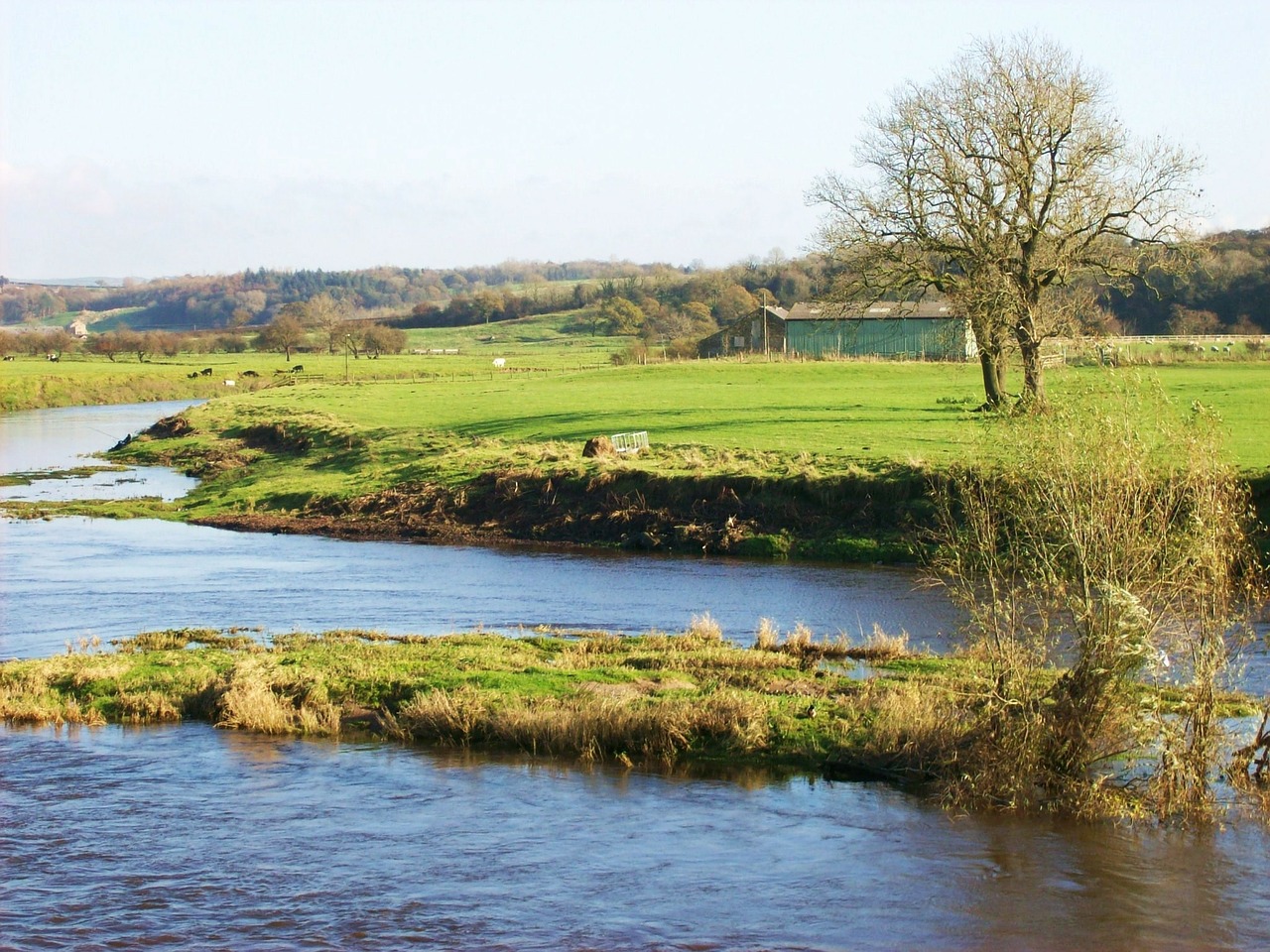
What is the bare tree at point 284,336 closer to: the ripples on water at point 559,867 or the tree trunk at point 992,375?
the tree trunk at point 992,375

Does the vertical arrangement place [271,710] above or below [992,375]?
below

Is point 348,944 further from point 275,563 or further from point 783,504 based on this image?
point 783,504

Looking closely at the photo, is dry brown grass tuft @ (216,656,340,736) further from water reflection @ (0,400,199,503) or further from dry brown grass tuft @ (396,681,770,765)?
water reflection @ (0,400,199,503)

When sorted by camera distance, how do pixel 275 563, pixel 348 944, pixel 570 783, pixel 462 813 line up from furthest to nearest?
pixel 275 563 < pixel 570 783 < pixel 462 813 < pixel 348 944

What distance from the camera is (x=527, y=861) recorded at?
45.0 ft

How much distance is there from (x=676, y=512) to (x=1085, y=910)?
85.6 ft

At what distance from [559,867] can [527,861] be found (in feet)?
1.23

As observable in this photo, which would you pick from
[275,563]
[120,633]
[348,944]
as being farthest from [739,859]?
[275,563]

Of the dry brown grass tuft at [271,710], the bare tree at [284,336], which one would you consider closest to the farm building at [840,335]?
the dry brown grass tuft at [271,710]

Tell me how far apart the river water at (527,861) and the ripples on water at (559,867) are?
32mm

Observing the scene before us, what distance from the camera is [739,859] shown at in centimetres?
1370

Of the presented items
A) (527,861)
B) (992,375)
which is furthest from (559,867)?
(992,375)

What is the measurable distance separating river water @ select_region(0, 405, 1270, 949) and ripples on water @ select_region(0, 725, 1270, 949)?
3 cm

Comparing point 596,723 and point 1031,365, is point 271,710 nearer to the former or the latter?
point 596,723
